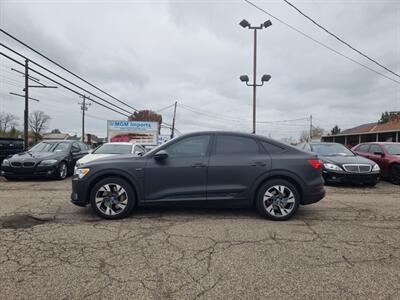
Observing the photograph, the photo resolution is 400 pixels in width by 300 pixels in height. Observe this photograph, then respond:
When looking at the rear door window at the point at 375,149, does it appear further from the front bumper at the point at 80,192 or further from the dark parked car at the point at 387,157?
the front bumper at the point at 80,192

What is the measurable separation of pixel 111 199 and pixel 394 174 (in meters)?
9.55

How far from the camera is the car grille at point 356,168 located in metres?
8.98

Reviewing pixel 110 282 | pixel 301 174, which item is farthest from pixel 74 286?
pixel 301 174

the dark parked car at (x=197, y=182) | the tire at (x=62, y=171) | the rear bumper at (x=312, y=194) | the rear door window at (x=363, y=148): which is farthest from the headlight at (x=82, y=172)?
the rear door window at (x=363, y=148)

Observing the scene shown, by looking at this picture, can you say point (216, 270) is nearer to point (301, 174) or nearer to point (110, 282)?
point (110, 282)

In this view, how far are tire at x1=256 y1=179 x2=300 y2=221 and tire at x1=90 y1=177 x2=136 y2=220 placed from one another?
87.1 inches

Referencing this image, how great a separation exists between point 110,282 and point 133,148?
8.20m

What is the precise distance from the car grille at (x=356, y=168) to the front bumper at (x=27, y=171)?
9578mm

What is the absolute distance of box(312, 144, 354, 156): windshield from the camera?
10.1 meters

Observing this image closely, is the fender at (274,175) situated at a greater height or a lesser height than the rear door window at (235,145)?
lesser

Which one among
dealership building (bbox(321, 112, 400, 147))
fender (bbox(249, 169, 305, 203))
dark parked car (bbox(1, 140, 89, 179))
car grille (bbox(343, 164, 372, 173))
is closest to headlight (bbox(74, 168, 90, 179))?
fender (bbox(249, 169, 305, 203))

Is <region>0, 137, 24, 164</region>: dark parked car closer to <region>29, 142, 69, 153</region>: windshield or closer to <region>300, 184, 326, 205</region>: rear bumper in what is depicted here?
<region>29, 142, 69, 153</region>: windshield

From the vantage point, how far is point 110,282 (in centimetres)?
297

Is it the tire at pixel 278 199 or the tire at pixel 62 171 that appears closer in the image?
the tire at pixel 278 199
